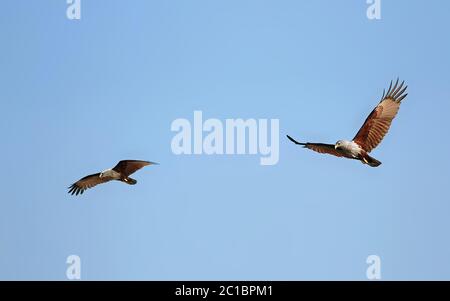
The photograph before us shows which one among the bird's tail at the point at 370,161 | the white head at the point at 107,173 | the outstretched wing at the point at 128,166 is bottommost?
the bird's tail at the point at 370,161

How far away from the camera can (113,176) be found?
22.5m

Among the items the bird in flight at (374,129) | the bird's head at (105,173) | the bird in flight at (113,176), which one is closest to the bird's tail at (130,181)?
the bird in flight at (113,176)

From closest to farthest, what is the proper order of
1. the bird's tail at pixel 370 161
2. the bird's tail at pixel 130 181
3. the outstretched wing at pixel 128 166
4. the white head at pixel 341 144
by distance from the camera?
the bird's tail at pixel 370 161, the white head at pixel 341 144, the outstretched wing at pixel 128 166, the bird's tail at pixel 130 181

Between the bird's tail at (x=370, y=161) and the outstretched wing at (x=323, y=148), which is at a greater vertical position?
the outstretched wing at (x=323, y=148)

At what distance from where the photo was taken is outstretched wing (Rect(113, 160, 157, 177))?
69.8ft

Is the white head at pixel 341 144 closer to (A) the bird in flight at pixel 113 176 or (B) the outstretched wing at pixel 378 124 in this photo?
(B) the outstretched wing at pixel 378 124

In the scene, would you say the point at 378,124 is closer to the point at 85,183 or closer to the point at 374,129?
the point at 374,129

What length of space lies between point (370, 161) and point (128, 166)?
5.73 m

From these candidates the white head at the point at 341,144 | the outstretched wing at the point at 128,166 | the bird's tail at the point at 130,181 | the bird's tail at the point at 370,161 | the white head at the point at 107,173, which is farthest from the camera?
the white head at the point at 107,173

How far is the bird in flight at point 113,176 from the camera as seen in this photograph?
2144cm

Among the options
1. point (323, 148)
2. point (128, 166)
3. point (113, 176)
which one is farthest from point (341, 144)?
point (113, 176)

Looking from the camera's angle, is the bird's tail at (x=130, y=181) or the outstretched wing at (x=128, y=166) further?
the bird's tail at (x=130, y=181)
